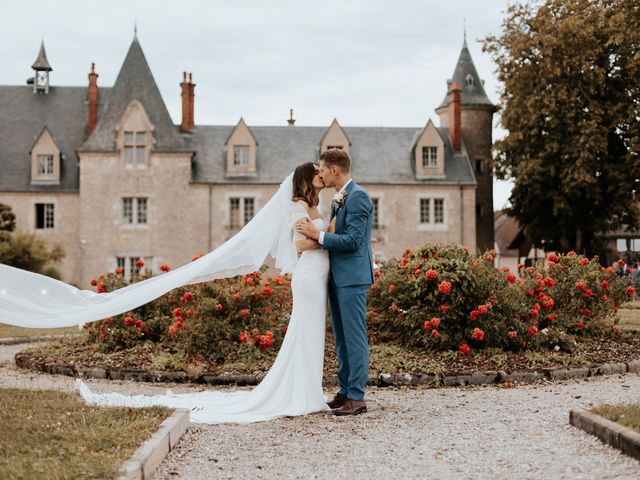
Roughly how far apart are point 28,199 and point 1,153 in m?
3.38

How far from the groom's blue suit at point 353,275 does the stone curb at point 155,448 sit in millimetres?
1531

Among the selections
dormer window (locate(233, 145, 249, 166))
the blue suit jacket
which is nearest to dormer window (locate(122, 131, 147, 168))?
dormer window (locate(233, 145, 249, 166))

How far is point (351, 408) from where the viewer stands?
22.7ft

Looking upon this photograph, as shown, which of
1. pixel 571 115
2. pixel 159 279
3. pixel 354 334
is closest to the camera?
pixel 354 334

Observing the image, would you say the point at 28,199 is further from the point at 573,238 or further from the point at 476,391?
the point at 476,391

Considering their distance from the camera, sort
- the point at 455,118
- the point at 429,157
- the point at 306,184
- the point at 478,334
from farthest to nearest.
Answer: the point at 455,118, the point at 429,157, the point at 478,334, the point at 306,184

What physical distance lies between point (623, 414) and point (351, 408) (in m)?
2.23

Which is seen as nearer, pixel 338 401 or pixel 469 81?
pixel 338 401

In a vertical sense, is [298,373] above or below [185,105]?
below

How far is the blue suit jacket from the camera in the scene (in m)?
6.93

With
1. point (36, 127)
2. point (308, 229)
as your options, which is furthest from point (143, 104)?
point (308, 229)

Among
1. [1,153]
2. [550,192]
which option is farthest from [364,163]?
[1,153]

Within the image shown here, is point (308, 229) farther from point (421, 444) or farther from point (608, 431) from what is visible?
point (608, 431)

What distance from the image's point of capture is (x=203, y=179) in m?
39.9
